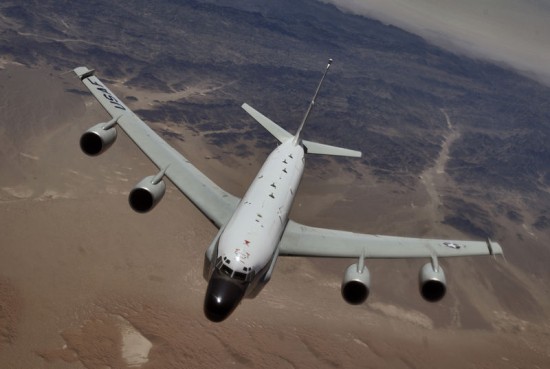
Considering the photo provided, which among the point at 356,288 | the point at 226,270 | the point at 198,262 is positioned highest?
the point at 226,270

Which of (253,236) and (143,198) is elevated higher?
(253,236)

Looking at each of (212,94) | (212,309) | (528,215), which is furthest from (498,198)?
(212,309)

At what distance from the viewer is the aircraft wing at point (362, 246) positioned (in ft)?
107

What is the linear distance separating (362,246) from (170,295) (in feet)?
99.4

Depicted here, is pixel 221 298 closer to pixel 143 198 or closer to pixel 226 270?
pixel 226 270

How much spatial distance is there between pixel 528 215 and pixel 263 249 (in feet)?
481

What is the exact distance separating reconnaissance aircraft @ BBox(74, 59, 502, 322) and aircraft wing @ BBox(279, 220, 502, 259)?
0.07 m

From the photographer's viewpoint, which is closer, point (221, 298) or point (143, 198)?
point (221, 298)

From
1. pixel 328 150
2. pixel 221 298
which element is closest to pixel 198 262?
pixel 328 150

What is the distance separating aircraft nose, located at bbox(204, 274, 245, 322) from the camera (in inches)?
950

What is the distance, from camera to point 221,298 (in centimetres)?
2422

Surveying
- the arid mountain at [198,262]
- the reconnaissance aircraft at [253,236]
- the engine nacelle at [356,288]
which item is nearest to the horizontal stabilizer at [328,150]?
the reconnaissance aircraft at [253,236]

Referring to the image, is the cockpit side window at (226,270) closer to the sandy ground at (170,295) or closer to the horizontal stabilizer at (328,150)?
the horizontal stabilizer at (328,150)

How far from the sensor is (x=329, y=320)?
6028 cm
